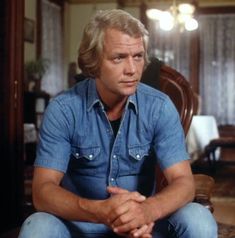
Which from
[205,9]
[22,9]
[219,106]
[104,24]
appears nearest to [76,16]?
[205,9]

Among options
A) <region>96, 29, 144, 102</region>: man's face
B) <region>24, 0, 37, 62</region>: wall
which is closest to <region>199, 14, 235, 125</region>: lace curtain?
<region>24, 0, 37, 62</region>: wall

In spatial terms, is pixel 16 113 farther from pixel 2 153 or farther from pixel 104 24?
pixel 104 24

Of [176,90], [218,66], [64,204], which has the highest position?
[218,66]

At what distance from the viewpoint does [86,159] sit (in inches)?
63.6

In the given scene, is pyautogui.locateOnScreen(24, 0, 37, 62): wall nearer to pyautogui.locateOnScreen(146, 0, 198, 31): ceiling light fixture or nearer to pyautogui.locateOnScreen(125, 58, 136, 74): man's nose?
pyautogui.locateOnScreen(146, 0, 198, 31): ceiling light fixture

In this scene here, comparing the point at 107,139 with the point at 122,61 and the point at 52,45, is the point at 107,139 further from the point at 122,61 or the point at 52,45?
the point at 52,45

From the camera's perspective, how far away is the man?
1.44 meters

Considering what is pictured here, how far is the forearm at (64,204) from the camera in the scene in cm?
140

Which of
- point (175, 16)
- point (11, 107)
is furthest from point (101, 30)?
point (175, 16)

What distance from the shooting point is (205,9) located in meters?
8.82

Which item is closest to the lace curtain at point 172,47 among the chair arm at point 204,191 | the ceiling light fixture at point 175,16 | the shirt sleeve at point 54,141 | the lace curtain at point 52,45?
the ceiling light fixture at point 175,16

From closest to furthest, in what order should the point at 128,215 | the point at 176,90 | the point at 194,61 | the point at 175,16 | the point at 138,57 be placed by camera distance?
1. the point at 128,215
2. the point at 138,57
3. the point at 176,90
4. the point at 175,16
5. the point at 194,61

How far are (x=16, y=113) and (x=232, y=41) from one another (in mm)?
6647

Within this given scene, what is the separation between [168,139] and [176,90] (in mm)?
422
